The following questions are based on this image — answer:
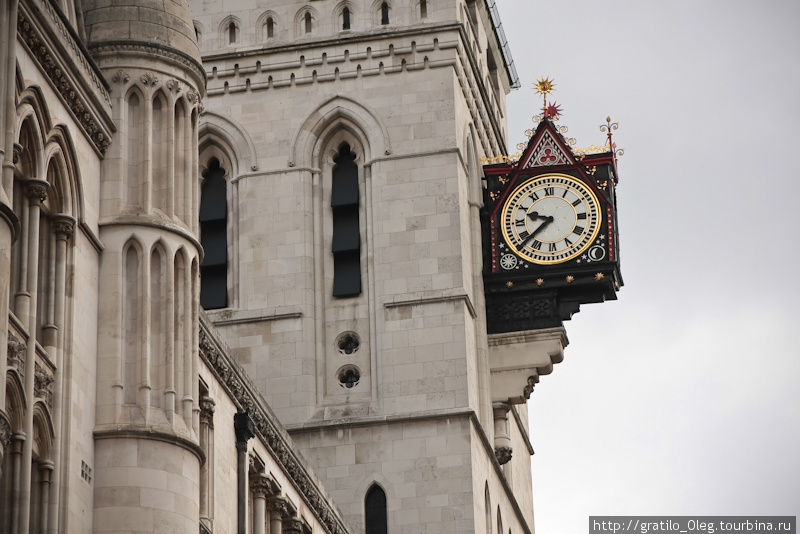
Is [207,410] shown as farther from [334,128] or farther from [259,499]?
[334,128]

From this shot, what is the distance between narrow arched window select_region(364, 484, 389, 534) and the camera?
51.6 m

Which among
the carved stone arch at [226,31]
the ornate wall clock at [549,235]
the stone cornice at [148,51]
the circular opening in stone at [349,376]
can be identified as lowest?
the stone cornice at [148,51]

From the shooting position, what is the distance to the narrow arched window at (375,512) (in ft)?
169

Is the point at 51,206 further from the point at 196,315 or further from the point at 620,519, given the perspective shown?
the point at 620,519

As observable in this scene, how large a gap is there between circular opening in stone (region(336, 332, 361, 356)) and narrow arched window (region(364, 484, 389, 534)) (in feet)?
11.2

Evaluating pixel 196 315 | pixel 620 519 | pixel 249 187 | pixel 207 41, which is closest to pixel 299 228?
pixel 249 187

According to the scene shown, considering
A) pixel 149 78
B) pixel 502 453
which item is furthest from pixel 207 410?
pixel 502 453

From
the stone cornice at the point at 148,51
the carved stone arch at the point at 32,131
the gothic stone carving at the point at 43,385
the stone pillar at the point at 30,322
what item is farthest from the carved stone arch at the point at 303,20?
the gothic stone carving at the point at 43,385

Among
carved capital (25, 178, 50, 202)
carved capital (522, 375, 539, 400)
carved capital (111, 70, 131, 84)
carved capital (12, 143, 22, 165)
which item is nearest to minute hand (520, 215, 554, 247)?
carved capital (522, 375, 539, 400)

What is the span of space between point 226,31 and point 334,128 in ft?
11.9

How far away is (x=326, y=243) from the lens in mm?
54781

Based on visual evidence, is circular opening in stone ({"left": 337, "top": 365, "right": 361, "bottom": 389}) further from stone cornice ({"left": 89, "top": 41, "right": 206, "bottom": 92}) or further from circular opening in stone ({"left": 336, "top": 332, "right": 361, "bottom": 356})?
stone cornice ({"left": 89, "top": 41, "right": 206, "bottom": 92})

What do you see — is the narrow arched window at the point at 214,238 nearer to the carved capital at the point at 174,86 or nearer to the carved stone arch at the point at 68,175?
the carved capital at the point at 174,86

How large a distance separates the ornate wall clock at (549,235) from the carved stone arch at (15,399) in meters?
24.4
